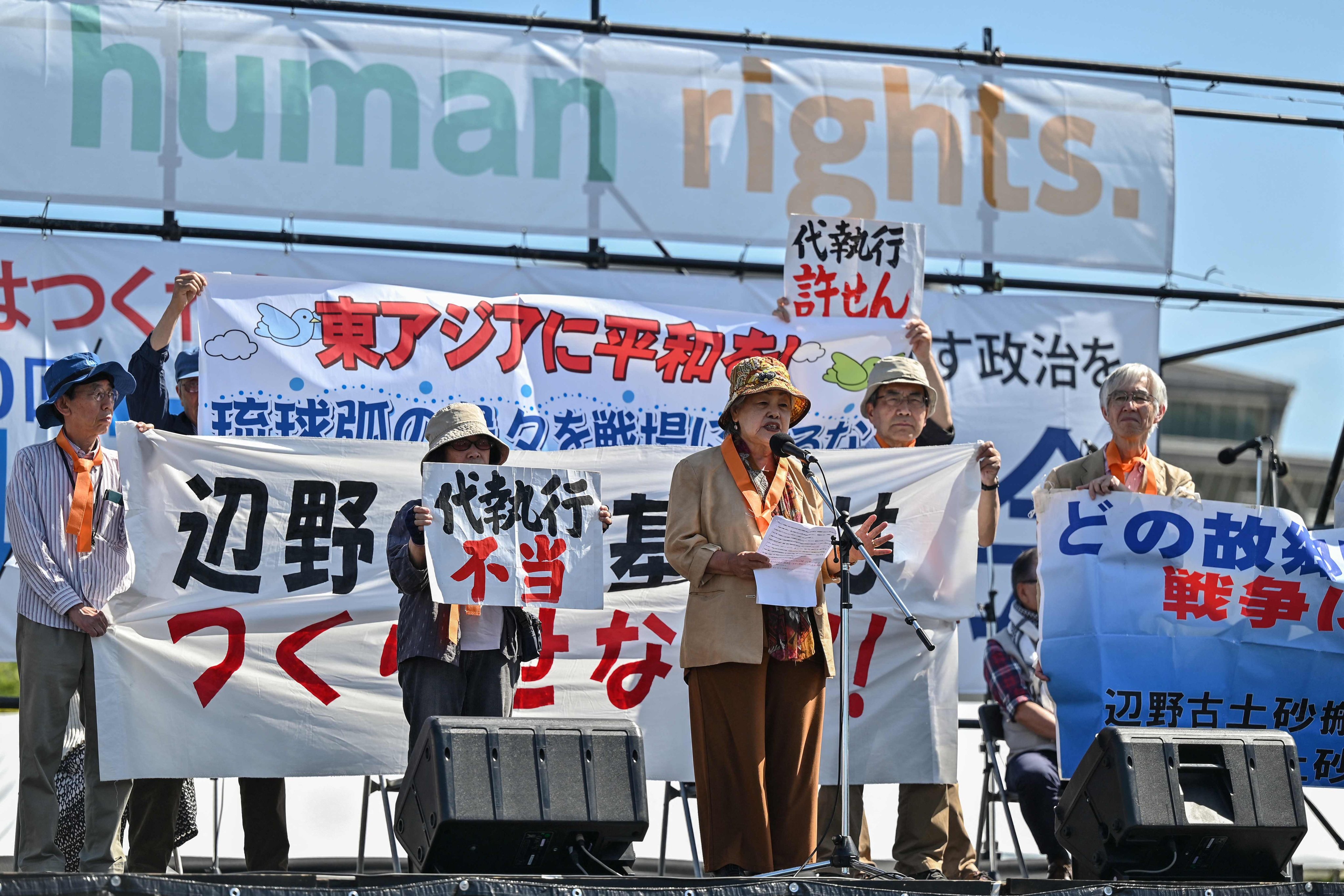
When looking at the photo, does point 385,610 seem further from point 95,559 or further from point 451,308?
point 451,308

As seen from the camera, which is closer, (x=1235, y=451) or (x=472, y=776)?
(x=472, y=776)

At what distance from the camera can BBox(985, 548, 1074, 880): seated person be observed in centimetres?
593

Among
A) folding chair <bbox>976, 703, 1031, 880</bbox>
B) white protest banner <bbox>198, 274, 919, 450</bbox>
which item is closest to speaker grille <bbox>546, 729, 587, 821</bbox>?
white protest banner <bbox>198, 274, 919, 450</bbox>

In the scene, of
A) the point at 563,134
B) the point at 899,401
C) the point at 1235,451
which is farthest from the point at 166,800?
the point at 1235,451

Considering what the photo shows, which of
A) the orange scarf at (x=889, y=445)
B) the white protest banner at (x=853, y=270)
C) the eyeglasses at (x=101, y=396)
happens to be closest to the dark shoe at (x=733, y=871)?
the orange scarf at (x=889, y=445)

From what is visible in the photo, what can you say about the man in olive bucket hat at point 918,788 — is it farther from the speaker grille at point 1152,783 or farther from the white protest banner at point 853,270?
the speaker grille at point 1152,783

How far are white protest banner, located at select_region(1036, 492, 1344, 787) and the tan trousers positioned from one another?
0.66 metres

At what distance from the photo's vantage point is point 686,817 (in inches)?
234

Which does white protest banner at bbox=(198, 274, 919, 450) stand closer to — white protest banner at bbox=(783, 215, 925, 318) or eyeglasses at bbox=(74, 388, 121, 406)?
white protest banner at bbox=(783, 215, 925, 318)

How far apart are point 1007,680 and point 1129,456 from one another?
1143 mm

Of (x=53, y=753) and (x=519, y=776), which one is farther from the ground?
(x=519, y=776)

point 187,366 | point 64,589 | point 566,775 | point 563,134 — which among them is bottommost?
point 566,775

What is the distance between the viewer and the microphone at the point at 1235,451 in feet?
A: 22.8

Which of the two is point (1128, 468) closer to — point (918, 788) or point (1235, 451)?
point (918, 788)
